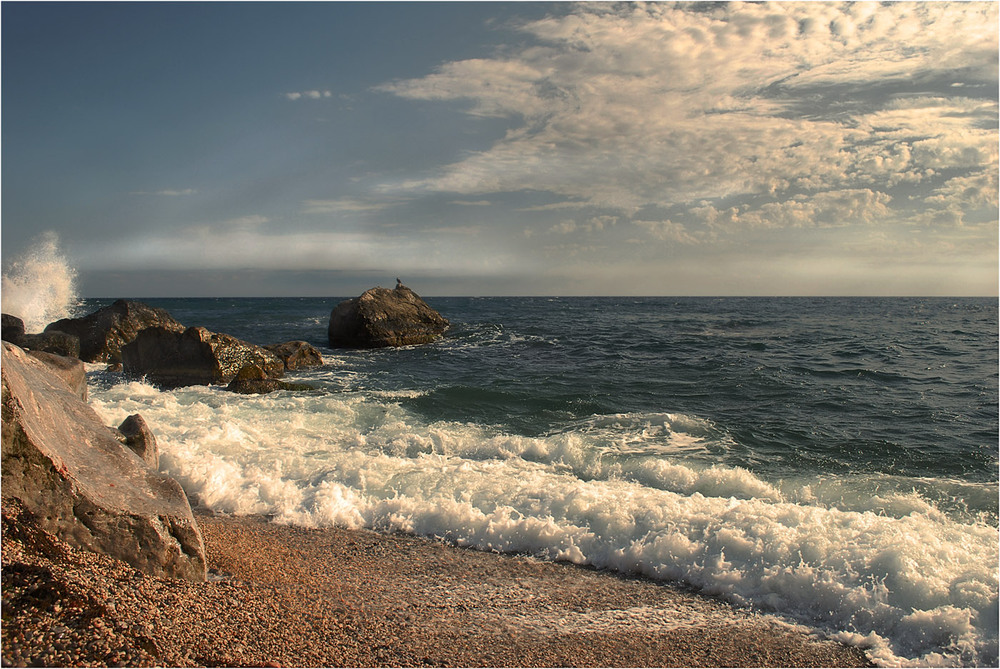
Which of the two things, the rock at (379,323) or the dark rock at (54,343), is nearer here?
the dark rock at (54,343)

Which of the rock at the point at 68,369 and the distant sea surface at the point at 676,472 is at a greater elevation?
the rock at the point at 68,369

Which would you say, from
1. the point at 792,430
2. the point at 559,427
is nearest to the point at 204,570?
the point at 559,427

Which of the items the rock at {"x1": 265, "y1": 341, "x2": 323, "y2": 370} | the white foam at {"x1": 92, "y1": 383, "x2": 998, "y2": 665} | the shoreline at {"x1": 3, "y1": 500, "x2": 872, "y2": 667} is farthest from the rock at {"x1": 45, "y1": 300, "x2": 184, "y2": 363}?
the shoreline at {"x1": 3, "y1": 500, "x2": 872, "y2": 667}

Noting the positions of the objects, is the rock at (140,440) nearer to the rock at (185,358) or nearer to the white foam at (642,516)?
the white foam at (642,516)

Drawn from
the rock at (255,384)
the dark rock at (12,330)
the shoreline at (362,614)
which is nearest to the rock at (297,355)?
the rock at (255,384)

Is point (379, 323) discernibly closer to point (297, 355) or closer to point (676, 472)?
point (297, 355)

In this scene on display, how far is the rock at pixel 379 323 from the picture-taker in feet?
86.2

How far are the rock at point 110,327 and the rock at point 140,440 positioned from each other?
12229 millimetres

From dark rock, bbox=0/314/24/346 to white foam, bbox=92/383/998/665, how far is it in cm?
1171

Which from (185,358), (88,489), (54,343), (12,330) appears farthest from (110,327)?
(88,489)

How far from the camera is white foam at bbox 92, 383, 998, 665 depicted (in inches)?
195

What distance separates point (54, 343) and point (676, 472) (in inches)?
754

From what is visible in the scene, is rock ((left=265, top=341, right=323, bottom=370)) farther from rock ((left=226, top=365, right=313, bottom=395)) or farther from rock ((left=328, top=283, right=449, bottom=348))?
rock ((left=328, top=283, right=449, bottom=348))

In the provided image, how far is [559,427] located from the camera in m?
11.4
